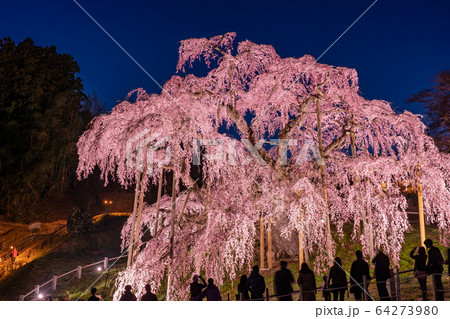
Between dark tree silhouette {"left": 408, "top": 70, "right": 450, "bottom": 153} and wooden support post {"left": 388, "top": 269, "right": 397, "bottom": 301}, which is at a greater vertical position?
dark tree silhouette {"left": 408, "top": 70, "right": 450, "bottom": 153}

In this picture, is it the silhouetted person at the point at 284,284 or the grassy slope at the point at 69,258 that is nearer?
the silhouetted person at the point at 284,284

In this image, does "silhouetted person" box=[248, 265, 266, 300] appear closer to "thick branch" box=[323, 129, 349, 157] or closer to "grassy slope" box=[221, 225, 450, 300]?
"grassy slope" box=[221, 225, 450, 300]

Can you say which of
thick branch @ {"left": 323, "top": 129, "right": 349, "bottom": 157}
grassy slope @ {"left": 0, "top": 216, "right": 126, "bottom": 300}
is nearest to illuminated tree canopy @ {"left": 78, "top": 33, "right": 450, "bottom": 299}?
thick branch @ {"left": 323, "top": 129, "right": 349, "bottom": 157}

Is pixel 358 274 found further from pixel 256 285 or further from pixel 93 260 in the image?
pixel 93 260

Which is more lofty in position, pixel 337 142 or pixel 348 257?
pixel 337 142

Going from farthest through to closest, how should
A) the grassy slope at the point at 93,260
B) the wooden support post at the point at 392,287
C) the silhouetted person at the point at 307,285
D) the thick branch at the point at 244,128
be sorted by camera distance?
the grassy slope at the point at 93,260, the thick branch at the point at 244,128, the wooden support post at the point at 392,287, the silhouetted person at the point at 307,285

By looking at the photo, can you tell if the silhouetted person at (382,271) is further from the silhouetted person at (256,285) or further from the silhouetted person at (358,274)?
the silhouetted person at (256,285)

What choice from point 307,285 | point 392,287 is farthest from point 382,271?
point 307,285

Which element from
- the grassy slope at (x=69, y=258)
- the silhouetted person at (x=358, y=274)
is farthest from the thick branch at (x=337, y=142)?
the grassy slope at (x=69, y=258)

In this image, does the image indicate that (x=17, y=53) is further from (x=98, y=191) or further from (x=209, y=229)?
(x=209, y=229)

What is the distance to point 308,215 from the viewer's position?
11.0m

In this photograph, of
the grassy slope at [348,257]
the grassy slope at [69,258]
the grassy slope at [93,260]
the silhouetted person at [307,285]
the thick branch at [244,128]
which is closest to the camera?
the silhouetted person at [307,285]

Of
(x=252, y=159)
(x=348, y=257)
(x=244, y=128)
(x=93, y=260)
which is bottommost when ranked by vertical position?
(x=93, y=260)
